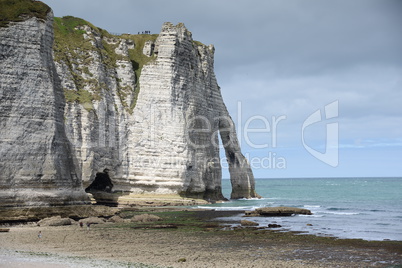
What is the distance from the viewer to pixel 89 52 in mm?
59656

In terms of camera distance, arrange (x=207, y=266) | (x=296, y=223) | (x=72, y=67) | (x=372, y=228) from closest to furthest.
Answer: (x=207, y=266)
(x=372, y=228)
(x=296, y=223)
(x=72, y=67)

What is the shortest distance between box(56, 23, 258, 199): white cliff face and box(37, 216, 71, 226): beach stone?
69.9 ft

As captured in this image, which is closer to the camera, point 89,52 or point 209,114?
point 89,52

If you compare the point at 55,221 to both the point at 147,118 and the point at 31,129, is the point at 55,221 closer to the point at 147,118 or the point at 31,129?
the point at 31,129

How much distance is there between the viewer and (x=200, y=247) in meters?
23.0

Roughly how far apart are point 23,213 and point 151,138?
2929cm

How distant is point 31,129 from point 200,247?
17728mm

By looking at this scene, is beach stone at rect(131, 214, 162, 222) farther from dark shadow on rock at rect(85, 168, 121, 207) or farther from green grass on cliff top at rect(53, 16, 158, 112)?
green grass on cliff top at rect(53, 16, 158, 112)

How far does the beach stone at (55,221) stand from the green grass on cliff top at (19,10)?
48.7 feet

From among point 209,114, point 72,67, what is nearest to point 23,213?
point 72,67

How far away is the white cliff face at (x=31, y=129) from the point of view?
109ft

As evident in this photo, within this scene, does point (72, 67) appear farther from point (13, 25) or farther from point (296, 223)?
point (296, 223)

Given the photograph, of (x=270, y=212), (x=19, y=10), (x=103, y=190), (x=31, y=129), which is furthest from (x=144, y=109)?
(x=31, y=129)

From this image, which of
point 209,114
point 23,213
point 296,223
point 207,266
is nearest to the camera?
point 207,266
